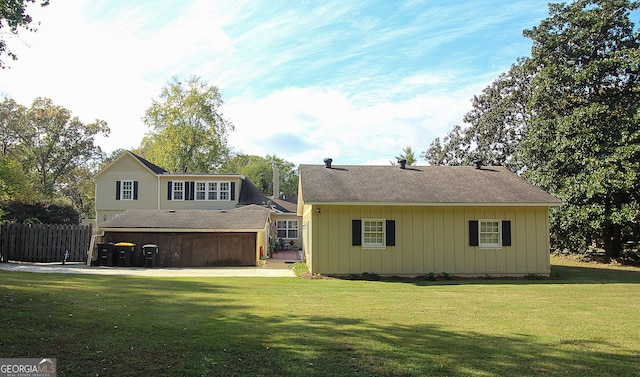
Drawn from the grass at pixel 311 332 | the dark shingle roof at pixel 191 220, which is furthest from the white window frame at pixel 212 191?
the grass at pixel 311 332

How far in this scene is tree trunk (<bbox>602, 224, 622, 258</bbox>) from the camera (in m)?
24.5

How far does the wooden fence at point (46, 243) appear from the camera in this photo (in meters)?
21.7

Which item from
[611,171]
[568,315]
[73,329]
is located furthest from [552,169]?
→ [73,329]

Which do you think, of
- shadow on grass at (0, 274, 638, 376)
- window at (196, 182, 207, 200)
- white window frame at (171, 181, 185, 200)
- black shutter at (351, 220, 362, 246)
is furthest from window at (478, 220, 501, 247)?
white window frame at (171, 181, 185, 200)

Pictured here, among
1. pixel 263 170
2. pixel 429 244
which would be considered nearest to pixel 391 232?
pixel 429 244

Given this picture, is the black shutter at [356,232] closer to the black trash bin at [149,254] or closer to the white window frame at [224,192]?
the black trash bin at [149,254]

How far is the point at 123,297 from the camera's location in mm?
9977

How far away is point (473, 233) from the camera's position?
17.8m

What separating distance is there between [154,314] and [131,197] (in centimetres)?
2870

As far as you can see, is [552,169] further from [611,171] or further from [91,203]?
[91,203]

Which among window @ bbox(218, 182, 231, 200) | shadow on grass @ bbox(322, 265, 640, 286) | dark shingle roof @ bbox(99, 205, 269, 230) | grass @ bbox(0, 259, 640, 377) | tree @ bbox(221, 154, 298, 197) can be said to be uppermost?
tree @ bbox(221, 154, 298, 197)

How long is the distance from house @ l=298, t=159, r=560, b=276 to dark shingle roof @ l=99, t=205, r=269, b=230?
582cm

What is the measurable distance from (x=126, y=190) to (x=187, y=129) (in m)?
14.3

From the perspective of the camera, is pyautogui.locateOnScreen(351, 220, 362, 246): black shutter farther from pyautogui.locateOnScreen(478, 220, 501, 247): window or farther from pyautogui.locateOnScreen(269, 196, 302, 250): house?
pyautogui.locateOnScreen(269, 196, 302, 250): house
